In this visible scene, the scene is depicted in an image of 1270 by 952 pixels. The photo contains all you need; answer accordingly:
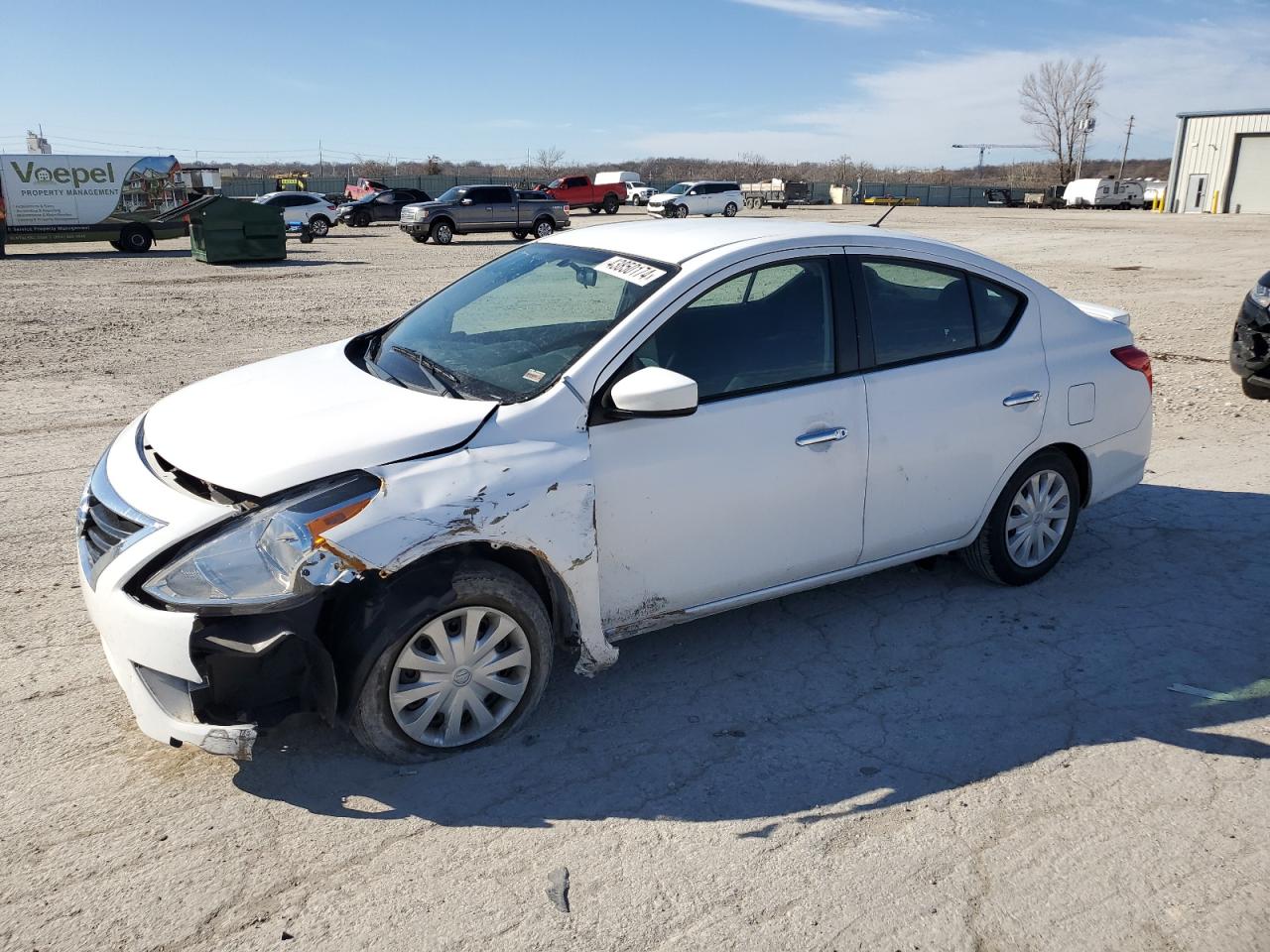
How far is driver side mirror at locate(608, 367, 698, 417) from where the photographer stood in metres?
3.33

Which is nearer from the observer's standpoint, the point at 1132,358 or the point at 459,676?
the point at 459,676

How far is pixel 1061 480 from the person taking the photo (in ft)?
15.7

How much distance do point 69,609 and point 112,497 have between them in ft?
4.57

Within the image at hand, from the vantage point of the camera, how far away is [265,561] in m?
2.99

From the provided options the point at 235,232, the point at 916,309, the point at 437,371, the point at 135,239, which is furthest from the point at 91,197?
the point at 916,309

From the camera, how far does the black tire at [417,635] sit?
3.07 metres

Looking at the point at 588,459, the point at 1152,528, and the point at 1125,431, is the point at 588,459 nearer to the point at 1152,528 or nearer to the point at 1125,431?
the point at 1125,431

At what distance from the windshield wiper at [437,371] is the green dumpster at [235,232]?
65.9 ft

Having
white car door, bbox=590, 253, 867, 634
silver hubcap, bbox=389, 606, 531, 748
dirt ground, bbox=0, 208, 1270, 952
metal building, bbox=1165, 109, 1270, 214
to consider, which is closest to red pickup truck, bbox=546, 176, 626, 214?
metal building, bbox=1165, 109, 1270, 214

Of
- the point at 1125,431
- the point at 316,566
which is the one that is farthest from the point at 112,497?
the point at 1125,431

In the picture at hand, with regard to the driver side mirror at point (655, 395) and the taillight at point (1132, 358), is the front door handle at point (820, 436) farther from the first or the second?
the taillight at point (1132, 358)

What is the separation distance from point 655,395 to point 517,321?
1.20 m

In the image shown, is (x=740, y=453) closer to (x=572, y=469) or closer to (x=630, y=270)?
(x=572, y=469)

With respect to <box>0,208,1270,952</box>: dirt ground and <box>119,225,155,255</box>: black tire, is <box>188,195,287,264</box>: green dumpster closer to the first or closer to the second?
<box>119,225,155,255</box>: black tire
